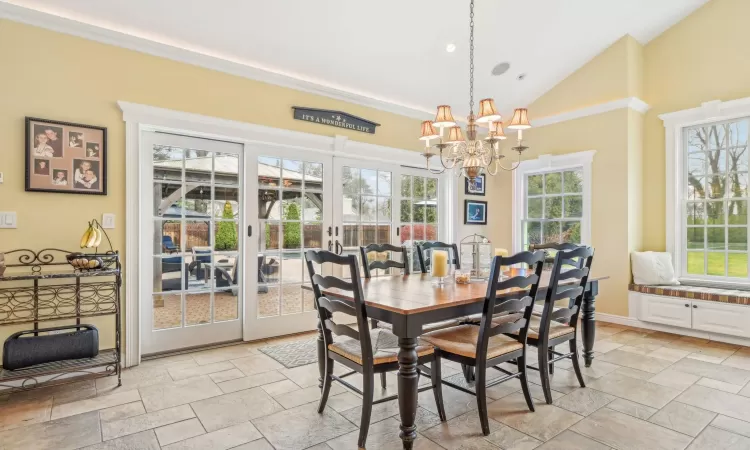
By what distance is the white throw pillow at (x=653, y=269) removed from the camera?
454 centimetres

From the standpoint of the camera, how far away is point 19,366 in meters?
2.67

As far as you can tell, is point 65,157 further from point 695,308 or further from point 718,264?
point 718,264

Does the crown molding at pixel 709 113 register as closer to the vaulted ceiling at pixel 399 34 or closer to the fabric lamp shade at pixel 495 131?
the vaulted ceiling at pixel 399 34

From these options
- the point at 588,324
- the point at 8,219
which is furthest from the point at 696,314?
the point at 8,219

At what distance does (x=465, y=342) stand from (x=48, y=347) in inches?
107

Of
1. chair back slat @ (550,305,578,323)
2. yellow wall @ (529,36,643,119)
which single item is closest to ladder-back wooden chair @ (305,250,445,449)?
chair back slat @ (550,305,578,323)

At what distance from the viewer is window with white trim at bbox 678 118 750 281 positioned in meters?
4.35

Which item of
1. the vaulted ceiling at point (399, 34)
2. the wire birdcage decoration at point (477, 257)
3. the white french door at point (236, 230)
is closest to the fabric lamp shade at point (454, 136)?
the wire birdcage decoration at point (477, 257)

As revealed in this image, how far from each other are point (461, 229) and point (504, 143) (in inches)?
56.6

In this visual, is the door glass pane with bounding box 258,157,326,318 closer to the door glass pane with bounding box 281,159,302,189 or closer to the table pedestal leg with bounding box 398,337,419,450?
the door glass pane with bounding box 281,159,302,189

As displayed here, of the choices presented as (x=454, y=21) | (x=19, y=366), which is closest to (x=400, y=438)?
(x=19, y=366)

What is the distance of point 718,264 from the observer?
4.49 meters

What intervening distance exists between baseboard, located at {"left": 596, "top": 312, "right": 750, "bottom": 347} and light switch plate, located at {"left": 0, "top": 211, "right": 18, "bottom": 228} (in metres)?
5.66

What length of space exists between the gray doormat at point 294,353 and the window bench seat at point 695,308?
3.56 meters
